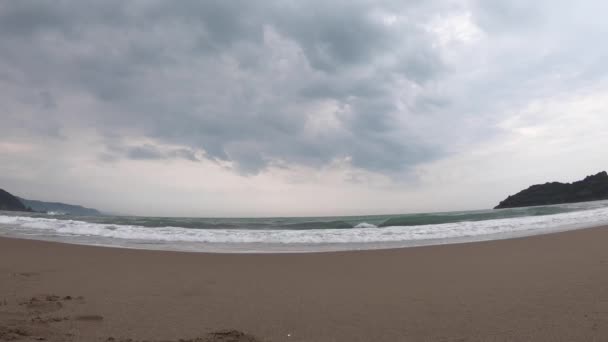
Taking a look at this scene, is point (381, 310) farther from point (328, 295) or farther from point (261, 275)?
point (261, 275)

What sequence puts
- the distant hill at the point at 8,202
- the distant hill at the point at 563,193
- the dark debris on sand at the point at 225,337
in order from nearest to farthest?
1. the dark debris on sand at the point at 225,337
2. the distant hill at the point at 563,193
3. the distant hill at the point at 8,202

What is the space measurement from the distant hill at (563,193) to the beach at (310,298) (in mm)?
71524

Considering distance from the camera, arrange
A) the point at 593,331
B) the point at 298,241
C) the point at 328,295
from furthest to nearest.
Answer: the point at 298,241
the point at 328,295
the point at 593,331

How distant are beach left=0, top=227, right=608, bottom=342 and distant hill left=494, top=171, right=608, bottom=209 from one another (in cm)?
7152

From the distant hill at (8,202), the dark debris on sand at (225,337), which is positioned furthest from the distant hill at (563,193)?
the distant hill at (8,202)

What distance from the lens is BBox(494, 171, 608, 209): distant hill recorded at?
61.3m

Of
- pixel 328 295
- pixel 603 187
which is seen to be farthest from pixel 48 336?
pixel 603 187

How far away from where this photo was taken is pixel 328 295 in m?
4.75

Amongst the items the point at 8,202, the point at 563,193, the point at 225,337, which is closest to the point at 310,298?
the point at 225,337

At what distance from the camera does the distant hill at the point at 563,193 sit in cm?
6128

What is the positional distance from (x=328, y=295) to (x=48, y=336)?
3255 millimetres

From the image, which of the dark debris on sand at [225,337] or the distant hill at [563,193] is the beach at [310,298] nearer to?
the dark debris on sand at [225,337]

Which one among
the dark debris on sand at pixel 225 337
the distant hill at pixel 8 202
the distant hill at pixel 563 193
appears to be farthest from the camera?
the distant hill at pixel 8 202

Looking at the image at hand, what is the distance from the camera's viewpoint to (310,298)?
181 inches
